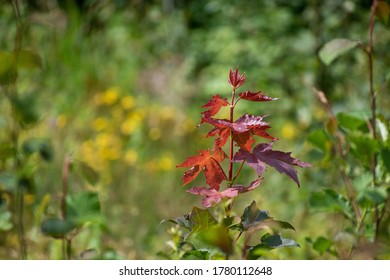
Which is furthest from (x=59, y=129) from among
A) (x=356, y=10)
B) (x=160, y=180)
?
(x=356, y=10)

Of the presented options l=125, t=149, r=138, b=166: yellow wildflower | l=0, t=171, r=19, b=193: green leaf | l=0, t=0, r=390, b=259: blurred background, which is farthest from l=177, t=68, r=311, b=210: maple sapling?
l=125, t=149, r=138, b=166: yellow wildflower

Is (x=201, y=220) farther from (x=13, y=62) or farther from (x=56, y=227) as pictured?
(x=13, y=62)

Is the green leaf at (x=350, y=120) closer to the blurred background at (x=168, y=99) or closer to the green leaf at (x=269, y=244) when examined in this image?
the green leaf at (x=269, y=244)

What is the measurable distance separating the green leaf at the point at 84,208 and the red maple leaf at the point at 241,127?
437mm

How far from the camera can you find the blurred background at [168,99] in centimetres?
301

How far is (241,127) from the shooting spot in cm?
115

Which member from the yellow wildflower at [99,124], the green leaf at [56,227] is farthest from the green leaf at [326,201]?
the yellow wildflower at [99,124]

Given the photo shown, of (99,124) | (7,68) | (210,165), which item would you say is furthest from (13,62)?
(99,124)

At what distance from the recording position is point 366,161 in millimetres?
1592

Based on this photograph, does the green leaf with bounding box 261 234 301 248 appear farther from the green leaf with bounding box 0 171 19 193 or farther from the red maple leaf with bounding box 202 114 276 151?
the green leaf with bounding box 0 171 19 193

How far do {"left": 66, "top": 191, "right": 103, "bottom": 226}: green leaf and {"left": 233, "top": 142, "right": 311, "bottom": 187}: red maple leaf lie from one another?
48cm

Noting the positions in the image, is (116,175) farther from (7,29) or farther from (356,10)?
Result: (7,29)

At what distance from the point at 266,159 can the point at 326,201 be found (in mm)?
452
